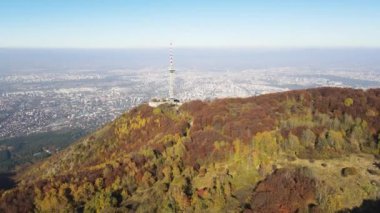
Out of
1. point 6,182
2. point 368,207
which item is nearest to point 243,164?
point 368,207

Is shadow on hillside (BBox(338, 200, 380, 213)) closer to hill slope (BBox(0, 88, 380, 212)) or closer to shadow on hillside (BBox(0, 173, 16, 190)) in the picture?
hill slope (BBox(0, 88, 380, 212))

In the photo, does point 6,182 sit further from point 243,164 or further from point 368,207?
point 368,207

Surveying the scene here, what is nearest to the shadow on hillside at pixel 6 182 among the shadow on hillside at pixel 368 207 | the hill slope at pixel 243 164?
the hill slope at pixel 243 164

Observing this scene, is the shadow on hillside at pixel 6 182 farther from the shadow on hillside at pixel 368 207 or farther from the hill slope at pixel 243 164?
the shadow on hillside at pixel 368 207

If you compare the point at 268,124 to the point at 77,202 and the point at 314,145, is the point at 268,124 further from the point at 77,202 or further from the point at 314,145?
the point at 77,202

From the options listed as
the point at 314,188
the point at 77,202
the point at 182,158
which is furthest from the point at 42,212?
the point at 314,188
